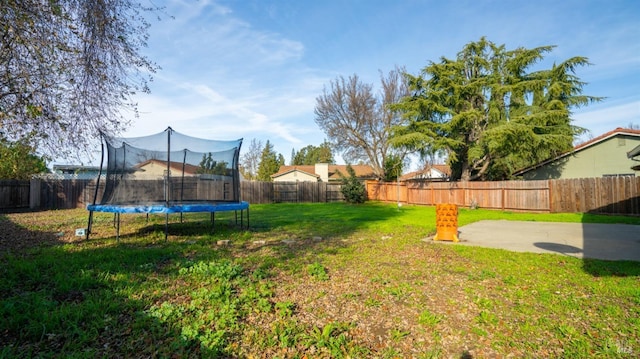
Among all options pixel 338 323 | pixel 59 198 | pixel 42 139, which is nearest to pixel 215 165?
pixel 42 139

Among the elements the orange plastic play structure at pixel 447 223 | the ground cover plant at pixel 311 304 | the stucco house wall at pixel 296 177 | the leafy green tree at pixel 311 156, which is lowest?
the ground cover plant at pixel 311 304

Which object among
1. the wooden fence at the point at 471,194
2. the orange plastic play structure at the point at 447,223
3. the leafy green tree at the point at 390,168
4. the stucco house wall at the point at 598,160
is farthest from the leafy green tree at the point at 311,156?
the orange plastic play structure at the point at 447,223

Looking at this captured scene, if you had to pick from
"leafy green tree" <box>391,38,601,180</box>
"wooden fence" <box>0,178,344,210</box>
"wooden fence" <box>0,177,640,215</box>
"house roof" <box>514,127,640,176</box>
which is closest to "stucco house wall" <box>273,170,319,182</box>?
"wooden fence" <box>0,178,344,210</box>

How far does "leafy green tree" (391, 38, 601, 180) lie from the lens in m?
16.4

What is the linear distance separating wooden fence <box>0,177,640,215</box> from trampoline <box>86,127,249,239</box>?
11593 millimetres

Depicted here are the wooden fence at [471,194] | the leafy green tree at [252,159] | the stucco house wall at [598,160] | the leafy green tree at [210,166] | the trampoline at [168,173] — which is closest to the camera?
the trampoline at [168,173]

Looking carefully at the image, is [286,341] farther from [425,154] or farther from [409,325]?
[425,154]

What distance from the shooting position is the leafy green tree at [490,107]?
646 inches

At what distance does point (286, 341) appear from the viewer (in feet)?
7.74

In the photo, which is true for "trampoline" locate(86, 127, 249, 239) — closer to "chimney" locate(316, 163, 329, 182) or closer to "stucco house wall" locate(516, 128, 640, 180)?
"stucco house wall" locate(516, 128, 640, 180)

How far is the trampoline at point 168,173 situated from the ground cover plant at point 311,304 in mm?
1695

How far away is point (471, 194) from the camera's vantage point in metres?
17.0

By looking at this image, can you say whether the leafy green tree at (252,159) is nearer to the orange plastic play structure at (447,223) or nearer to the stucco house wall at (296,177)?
the stucco house wall at (296,177)

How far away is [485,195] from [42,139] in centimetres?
1789
